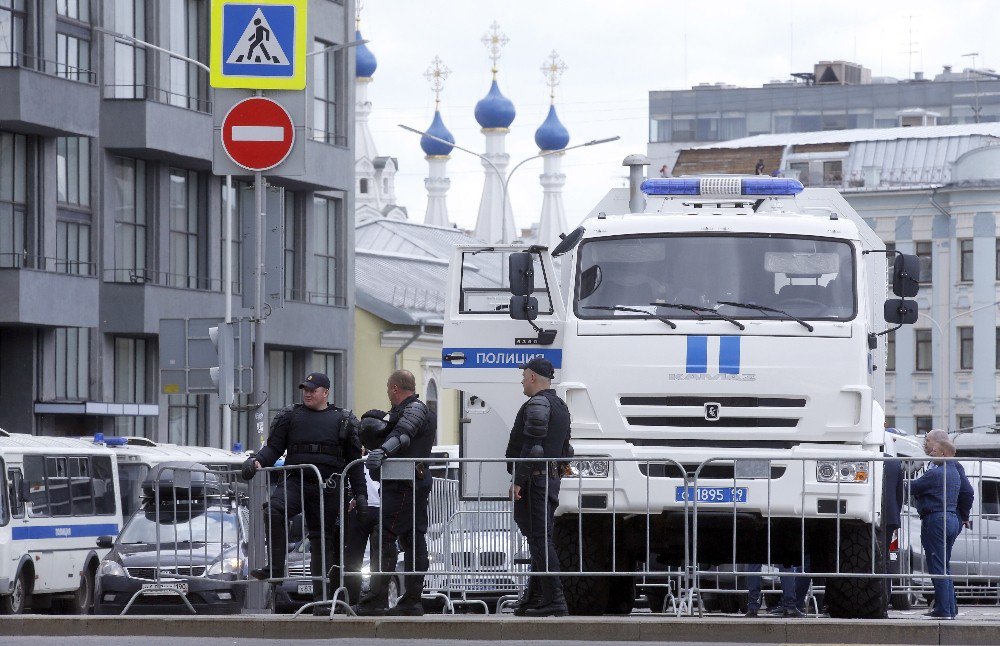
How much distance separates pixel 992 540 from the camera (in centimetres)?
1630

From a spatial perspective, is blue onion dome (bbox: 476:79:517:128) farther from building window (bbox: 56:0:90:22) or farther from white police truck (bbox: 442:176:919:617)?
white police truck (bbox: 442:176:919:617)

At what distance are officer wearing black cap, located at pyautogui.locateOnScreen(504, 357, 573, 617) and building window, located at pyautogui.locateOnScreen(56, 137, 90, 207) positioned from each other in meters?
28.7

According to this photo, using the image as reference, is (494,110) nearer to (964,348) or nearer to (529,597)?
(964,348)

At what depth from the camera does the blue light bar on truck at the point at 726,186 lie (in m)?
17.2

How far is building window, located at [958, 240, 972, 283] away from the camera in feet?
268

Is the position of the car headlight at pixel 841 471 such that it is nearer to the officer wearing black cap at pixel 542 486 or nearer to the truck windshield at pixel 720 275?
the truck windshield at pixel 720 275

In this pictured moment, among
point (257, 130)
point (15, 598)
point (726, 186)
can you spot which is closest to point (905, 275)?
point (726, 186)

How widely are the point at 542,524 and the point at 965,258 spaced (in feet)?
227

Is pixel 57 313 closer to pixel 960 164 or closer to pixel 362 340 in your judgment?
pixel 362 340

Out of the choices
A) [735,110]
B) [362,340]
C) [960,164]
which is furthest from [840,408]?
[735,110]

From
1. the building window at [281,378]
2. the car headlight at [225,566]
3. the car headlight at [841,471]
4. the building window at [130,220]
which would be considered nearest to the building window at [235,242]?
the building window at [281,378]

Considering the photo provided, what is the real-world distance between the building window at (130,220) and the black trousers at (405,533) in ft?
96.3

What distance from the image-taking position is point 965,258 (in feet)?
269

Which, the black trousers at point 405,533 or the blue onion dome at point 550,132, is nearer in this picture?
Result: the black trousers at point 405,533
